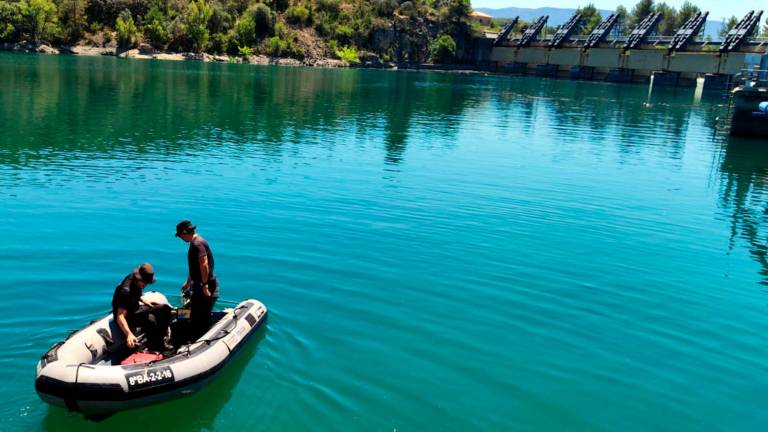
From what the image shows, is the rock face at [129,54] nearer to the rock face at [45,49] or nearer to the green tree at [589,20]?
the rock face at [45,49]

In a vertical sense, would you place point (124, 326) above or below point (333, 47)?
below

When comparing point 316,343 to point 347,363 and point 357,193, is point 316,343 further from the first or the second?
point 357,193

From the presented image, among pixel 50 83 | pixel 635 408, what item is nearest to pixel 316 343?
pixel 635 408

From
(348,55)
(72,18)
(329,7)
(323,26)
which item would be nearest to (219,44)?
(323,26)

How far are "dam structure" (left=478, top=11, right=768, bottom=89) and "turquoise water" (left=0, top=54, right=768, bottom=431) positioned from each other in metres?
95.2

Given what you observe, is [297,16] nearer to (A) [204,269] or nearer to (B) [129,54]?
(B) [129,54]

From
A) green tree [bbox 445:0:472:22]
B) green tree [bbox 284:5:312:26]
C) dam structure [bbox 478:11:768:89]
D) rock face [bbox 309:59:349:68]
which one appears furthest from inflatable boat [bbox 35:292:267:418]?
green tree [bbox 445:0:472:22]

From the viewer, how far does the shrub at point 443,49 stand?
15238 cm

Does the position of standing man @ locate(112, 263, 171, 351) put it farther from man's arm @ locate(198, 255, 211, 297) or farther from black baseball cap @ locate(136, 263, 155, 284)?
man's arm @ locate(198, 255, 211, 297)

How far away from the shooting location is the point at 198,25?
12562 cm

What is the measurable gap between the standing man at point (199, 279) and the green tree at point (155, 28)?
410ft

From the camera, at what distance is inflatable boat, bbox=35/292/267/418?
8.73m

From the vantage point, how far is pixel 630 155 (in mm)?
37375

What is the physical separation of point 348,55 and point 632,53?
58.5 meters
